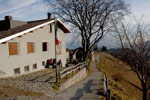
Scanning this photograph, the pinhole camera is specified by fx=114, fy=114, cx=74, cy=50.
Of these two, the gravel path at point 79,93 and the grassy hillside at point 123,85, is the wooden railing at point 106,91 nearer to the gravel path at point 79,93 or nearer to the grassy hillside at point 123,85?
the gravel path at point 79,93

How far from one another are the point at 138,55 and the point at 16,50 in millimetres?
11928

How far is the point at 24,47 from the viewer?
12086 mm

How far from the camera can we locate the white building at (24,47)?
1020cm

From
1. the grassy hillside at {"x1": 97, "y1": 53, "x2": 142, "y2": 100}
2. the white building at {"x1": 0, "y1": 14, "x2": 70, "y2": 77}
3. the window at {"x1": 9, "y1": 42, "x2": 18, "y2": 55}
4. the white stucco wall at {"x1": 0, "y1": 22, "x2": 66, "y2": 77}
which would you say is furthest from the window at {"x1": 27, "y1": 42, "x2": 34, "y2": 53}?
the grassy hillside at {"x1": 97, "y1": 53, "x2": 142, "y2": 100}

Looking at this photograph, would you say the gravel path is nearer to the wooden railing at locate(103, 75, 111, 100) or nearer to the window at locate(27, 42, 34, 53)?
the wooden railing at locate(103, 75, 111, 100)

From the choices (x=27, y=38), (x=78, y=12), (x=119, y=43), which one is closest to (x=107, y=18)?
(x=78, y=12)

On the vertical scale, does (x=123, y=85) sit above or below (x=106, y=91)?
below

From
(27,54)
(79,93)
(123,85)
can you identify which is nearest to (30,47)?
(27,54)

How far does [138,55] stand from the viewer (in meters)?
11.0

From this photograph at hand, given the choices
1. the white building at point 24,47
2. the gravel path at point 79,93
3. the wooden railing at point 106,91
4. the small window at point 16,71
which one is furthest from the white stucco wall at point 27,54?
the wooden railing at point 106,91

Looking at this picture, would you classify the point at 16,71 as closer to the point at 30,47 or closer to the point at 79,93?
the point at 30,47

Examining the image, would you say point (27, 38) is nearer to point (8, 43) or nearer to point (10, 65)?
point (8, 43)

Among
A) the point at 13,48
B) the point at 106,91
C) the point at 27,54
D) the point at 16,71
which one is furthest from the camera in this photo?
the point at 27,54

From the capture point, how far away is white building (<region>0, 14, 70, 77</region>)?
10203 millimetres
